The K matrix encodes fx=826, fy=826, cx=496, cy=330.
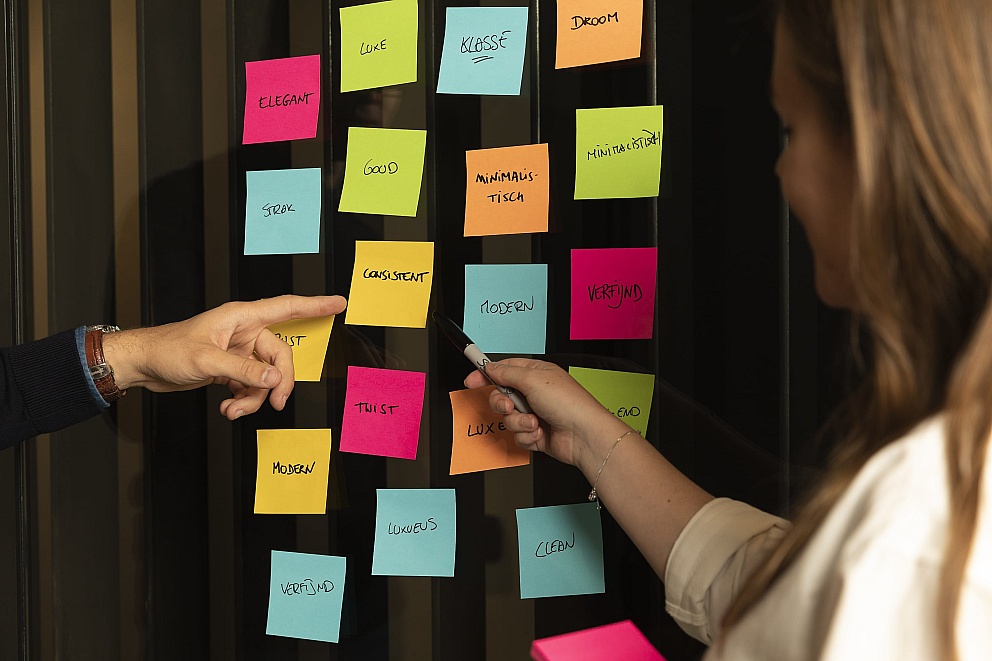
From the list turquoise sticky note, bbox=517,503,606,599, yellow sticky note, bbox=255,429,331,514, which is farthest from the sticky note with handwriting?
turquoise sticky note, bbox=517,503,606,599

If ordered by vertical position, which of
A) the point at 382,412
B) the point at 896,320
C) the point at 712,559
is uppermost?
the point at 896,320

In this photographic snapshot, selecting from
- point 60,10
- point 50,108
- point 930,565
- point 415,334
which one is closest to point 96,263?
point 50,108

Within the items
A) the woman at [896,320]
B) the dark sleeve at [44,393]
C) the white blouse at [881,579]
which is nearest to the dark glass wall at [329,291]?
the dark sleeve at [44,393]

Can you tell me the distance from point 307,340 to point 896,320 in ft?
2.33

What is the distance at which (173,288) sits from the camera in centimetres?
109

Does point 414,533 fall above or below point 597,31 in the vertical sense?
below

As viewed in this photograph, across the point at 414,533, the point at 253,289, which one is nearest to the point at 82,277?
the point at 253,289

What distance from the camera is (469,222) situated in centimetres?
97

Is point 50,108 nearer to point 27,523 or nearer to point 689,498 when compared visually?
point 27,523

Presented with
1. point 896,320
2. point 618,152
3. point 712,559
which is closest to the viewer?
point 896,320

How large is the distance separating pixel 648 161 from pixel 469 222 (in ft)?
0.71

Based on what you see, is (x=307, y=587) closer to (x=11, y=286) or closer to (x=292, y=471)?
(x=292, y=471)

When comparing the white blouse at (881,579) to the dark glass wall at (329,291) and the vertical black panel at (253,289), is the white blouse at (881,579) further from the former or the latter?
the vertical black panel at (253,289)

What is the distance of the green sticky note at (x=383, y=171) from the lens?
38.9 inches
